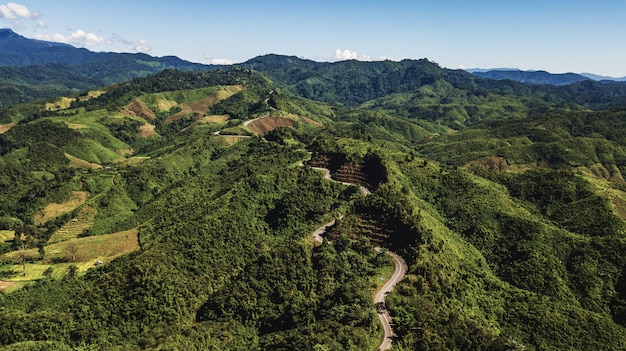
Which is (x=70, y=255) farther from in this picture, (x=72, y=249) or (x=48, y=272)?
(x=48, y=272)

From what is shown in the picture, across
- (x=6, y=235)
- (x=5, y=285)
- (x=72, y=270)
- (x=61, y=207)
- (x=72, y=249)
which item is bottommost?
(x=5, y=285)

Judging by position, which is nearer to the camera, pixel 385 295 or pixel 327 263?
pixel 385 295

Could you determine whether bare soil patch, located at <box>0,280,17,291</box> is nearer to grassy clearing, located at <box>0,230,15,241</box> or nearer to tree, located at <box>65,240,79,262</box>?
tree, located at <box>65,240,79,262</box>

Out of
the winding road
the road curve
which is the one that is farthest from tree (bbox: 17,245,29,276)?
the road curve

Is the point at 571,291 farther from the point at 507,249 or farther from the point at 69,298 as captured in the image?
the point at 69,298

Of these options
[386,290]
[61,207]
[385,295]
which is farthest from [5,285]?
[386,290]

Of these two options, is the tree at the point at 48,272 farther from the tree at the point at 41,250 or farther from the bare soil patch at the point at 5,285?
the tree at the point at 41,250
